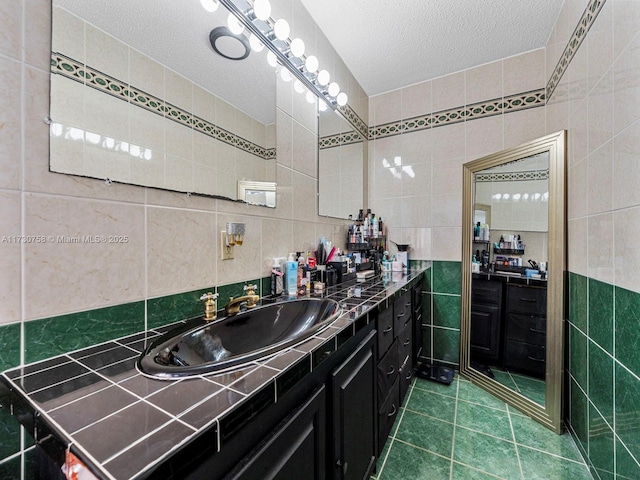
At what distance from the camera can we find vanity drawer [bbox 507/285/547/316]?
1657 millimetres

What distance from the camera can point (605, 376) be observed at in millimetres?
1114

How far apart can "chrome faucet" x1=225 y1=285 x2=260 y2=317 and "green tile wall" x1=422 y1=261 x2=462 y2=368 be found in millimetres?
1667

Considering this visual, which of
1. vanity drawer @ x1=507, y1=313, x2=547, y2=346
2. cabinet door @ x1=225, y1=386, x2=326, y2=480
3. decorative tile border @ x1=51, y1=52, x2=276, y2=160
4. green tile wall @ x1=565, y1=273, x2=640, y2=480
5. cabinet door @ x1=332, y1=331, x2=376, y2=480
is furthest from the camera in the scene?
vanity drawer @ x1=507, y1=313, x2=547, y2=346

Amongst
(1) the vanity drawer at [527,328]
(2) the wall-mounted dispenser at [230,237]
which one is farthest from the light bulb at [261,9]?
(1) the vanity drawer at [527,328]

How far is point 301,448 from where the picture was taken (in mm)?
646

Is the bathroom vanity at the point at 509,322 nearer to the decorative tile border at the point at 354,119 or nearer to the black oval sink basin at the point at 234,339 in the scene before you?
the black oval sink basin at the point at 234,339

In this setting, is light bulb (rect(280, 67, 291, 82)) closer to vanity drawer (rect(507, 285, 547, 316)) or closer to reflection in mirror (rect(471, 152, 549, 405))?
reflection in mirror (rect(471, 152, 549, 405))

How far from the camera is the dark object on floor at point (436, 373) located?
2012 mm

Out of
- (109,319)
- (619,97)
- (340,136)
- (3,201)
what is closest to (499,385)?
(619,97)

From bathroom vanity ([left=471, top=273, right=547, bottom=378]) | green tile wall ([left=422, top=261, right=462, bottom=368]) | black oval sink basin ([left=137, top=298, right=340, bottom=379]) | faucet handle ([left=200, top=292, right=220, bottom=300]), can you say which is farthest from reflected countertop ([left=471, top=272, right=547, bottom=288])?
faucet handle ([left=200, top=292, right=220, bottom=300])

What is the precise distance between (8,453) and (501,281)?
234cm

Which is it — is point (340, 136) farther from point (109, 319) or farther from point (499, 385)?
point (499, 385)

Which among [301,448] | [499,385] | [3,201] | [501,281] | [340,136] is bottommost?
[499,385]

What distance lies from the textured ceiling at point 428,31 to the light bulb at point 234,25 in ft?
2.28
